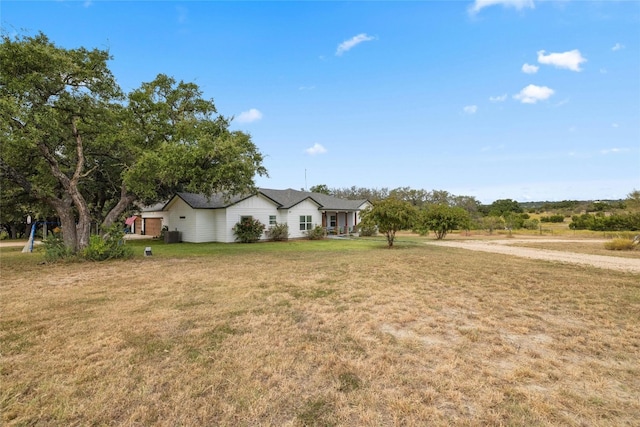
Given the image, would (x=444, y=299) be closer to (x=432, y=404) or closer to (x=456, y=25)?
(x=432, y=404)

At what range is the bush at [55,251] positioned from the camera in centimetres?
1100

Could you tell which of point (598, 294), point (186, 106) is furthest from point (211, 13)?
point (598, 294)

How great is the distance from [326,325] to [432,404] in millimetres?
2209

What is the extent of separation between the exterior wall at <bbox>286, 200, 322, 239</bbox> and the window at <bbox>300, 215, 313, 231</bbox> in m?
0.23

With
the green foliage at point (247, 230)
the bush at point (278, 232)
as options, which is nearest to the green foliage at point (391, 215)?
the bush at point (278, 232)

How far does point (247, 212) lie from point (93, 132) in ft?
32.6

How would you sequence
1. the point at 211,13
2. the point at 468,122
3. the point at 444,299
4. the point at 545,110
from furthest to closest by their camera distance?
the point at 468,122 < the point at 545,110 < the point at 211,13 < the point at 444,299

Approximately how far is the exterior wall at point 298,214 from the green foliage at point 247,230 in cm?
289

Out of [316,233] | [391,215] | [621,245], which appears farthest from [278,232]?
[621,245]

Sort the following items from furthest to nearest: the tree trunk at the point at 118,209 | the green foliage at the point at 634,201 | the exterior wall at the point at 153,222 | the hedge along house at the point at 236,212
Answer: the exterior wall at the point at 153,222, the hedge along house at the point at 236,212, the green foliage at the point at 634,201, the tree trunk at the point at 118,209

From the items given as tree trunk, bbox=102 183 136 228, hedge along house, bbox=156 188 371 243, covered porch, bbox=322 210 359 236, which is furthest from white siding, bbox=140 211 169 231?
covered porch, bbox=322 210 359 236

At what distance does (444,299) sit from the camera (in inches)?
240

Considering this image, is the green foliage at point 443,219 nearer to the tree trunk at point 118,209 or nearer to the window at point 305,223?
the window at point 305,223

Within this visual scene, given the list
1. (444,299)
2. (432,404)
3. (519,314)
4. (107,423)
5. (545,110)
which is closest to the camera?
(107,423)
